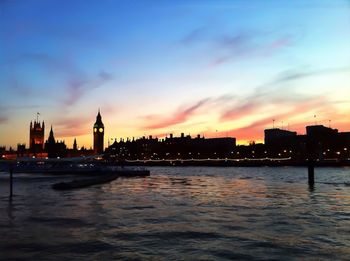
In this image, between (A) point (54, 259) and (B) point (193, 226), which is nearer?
(A) point (54, 259)

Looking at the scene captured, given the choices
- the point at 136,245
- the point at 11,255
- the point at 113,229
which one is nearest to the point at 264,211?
the point at 113,229

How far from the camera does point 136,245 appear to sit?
21.6 meters

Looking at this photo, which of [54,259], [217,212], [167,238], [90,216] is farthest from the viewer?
[217,212]

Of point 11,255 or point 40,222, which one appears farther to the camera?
point 40,222

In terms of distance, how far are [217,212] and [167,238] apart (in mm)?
12244

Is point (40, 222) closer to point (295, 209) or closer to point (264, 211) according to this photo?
point (264, 211)

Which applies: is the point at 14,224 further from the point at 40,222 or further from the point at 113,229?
the point at 113,229

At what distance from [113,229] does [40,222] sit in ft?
20.1

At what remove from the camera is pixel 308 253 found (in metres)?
19.7

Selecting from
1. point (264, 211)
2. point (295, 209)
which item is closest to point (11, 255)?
point (264, 211)

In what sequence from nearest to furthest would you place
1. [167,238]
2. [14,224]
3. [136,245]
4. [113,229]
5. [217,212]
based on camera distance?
1. [136,245]
2. [167,238]
3. [113,229]
4. [14,224]
5. [217,212]

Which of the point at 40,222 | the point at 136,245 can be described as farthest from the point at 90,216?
the point at 136,245

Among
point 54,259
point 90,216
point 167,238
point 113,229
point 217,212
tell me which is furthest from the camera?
point 217,212

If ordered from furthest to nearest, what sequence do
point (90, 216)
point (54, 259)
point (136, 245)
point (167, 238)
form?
point (90, 216) < point (167, 238) < point (136, 245) < point (54, 259)
